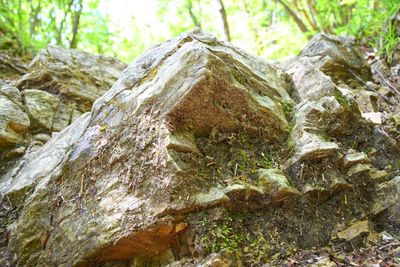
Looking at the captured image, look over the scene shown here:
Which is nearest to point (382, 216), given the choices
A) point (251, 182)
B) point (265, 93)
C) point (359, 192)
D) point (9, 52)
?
point (359, 192)

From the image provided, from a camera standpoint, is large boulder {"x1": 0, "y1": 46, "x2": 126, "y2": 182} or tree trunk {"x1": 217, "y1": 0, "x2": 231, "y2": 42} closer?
large boulder {"x1": 0, "y1": 46, "x2": 126, "y2": 182}

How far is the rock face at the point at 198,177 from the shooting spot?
96.3 inches

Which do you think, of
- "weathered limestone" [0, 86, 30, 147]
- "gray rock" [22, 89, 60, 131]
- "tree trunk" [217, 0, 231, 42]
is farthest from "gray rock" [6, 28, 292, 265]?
"tree trunk" [217, 0, 231, 42]

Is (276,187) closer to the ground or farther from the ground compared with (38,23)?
closer to the ground

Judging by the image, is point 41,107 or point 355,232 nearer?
point 355,232

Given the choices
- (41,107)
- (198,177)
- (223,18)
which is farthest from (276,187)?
(223,18)

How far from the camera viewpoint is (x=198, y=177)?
2.57 meters

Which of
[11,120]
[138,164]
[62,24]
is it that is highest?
[62,24]

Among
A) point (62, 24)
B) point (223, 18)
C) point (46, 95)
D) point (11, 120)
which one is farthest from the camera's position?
point (223, 18)

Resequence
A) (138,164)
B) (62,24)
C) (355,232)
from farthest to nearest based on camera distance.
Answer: (62,24) → (138,164) → (355,232)

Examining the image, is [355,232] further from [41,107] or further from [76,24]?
[76,24]

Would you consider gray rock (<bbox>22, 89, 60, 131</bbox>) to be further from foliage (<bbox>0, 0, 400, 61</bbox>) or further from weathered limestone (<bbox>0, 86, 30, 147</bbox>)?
foliage (<bbox>0, 0, 400, 61</bbox>)

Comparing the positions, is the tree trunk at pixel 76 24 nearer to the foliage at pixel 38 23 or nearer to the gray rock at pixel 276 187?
the foliage at pixel 38 23

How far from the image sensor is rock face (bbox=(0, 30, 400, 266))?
2447 millimetres
